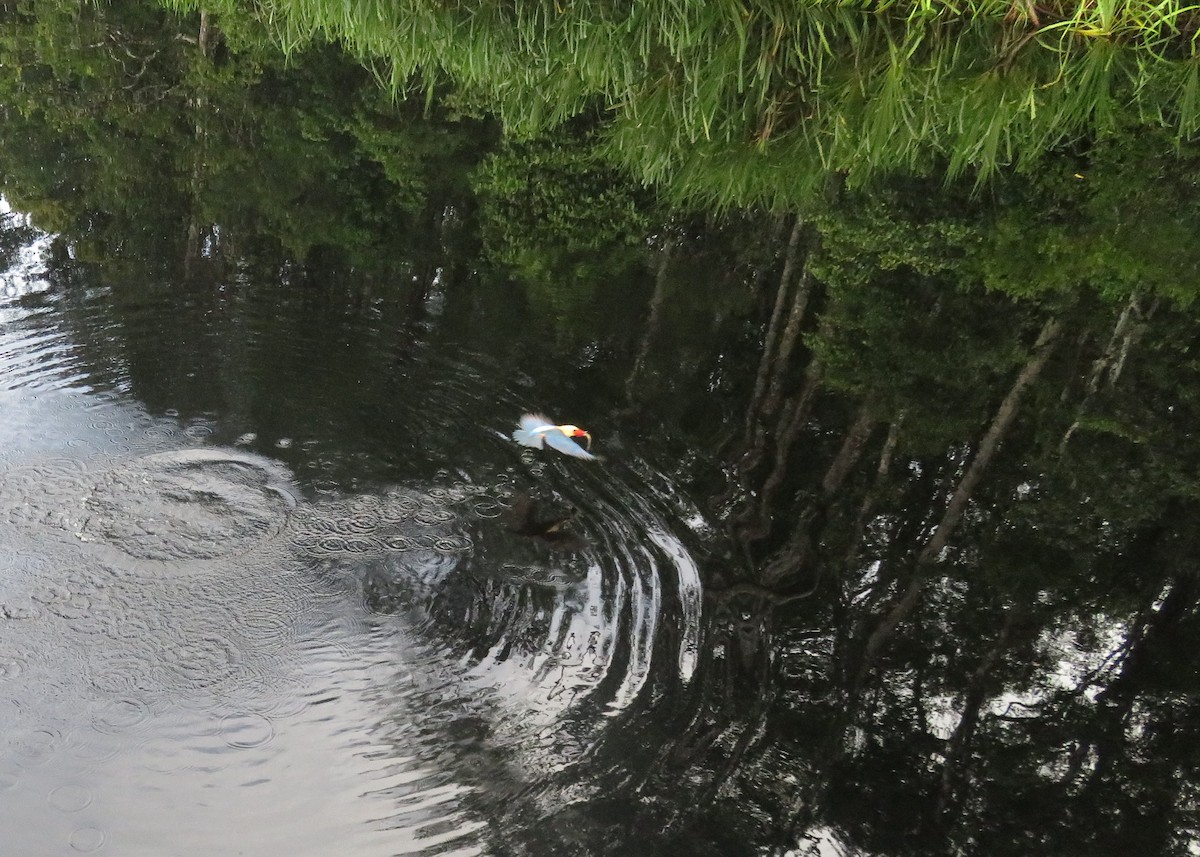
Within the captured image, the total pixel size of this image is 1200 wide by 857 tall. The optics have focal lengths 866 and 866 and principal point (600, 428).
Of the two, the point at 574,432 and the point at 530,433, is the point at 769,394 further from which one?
the point at 530,433

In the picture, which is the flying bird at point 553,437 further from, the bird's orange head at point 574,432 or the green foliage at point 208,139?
the green foliage at point 208,139

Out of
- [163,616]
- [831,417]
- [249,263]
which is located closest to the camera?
[163,616]

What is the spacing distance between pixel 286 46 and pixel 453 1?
86.3 inches

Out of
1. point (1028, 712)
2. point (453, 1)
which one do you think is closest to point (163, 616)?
point (453, 1)

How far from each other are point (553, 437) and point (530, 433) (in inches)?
6.7

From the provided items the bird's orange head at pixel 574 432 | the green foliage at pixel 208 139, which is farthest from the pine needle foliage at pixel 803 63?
the green foliage at pixel 208 139

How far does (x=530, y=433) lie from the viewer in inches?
213

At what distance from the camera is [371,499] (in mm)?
4848

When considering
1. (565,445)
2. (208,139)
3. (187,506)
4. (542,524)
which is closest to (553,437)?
(565,445)

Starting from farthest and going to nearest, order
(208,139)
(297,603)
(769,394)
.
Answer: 1. (208,139)
2. (769,394)
3. (297,603)

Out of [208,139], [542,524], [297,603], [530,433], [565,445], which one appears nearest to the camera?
[297,603]

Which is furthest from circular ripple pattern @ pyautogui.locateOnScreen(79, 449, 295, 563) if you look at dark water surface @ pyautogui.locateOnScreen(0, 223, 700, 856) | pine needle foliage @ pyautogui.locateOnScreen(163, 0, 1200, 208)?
pine needle foliage @ pyautogui.locateOnScreen(163, 0, 1200, 208)

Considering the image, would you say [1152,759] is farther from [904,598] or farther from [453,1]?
[453,1]

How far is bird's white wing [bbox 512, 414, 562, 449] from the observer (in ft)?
17.6
